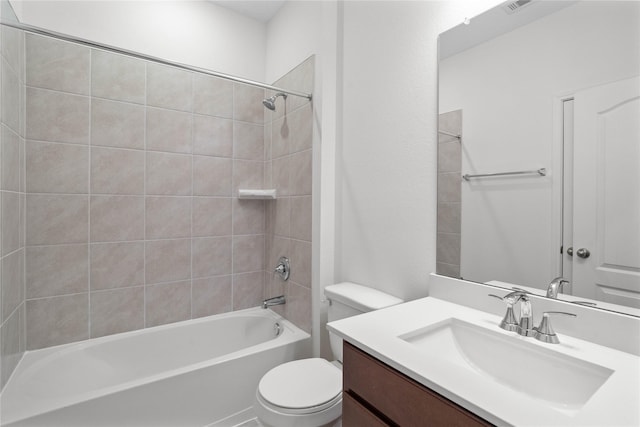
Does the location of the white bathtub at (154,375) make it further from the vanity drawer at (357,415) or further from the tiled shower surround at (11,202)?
the vanity drawer at (357,415)

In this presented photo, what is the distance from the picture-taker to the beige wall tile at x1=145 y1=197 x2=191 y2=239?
6.41 ft

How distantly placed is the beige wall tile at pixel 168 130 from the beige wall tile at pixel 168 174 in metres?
0.05

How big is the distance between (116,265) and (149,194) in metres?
0.48

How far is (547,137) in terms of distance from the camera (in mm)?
968

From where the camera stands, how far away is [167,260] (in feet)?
6.61

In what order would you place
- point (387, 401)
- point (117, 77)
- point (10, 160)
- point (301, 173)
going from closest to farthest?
point (387, 401) → point (10, 160) → point (117, 77) → point (301, 173)

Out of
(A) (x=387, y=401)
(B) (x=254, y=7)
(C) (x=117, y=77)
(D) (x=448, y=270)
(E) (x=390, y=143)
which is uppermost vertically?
(B) (x=254, y=7)

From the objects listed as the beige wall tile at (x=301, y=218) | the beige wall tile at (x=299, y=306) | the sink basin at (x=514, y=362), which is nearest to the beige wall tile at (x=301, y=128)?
the beige wall tile at (x=301, y=218)

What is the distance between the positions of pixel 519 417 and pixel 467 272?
69 centimetres

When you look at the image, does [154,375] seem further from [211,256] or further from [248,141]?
[248,141]

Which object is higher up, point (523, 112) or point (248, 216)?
point (523, 112)

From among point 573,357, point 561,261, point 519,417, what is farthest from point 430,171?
point 519,417

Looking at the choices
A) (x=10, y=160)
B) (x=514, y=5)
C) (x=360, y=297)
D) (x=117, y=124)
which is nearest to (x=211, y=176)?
(x=117, y=124)

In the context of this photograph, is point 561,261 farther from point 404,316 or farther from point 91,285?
point 91,285
